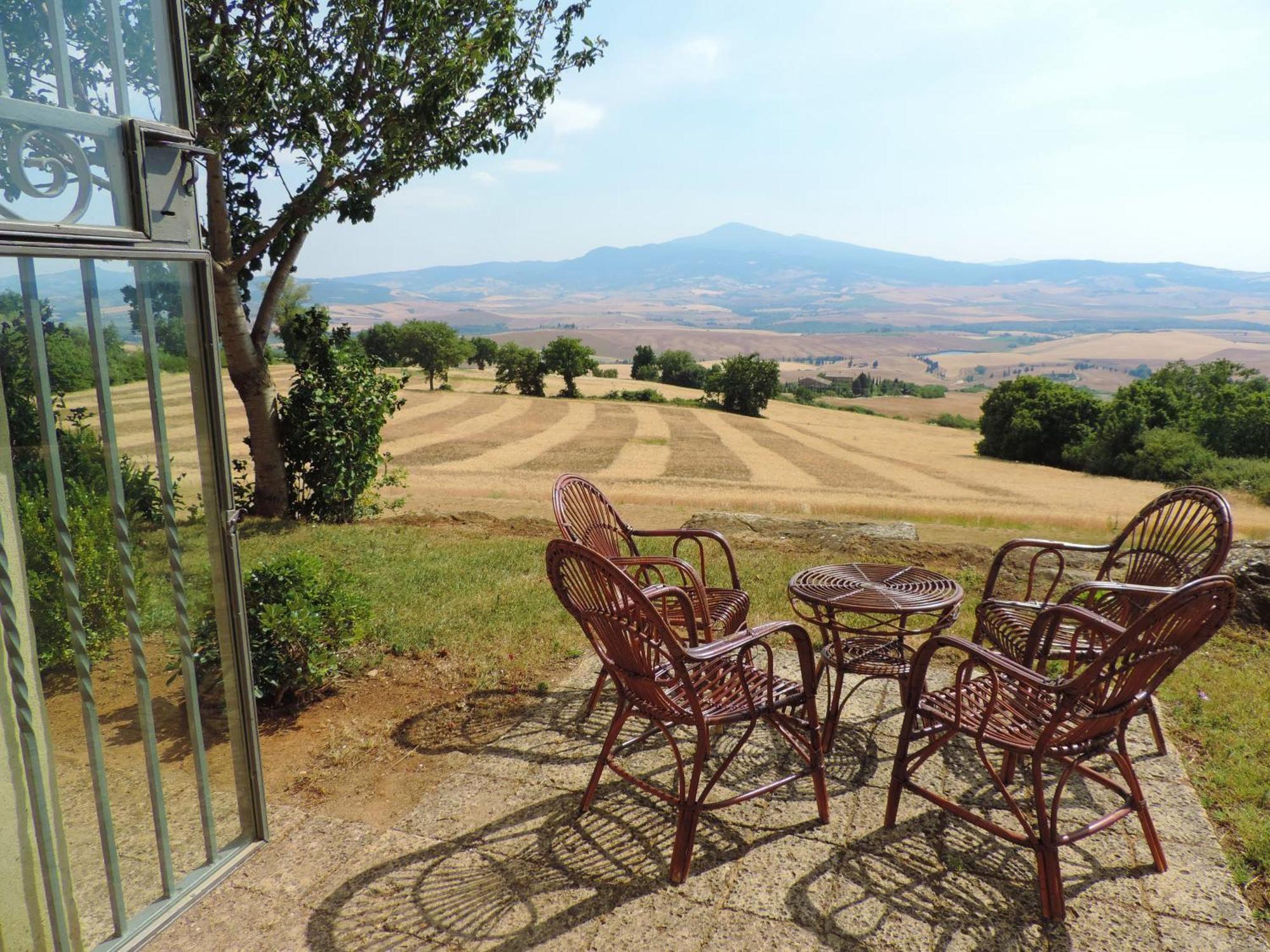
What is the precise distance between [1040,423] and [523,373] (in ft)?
103

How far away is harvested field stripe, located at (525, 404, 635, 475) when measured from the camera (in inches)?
988

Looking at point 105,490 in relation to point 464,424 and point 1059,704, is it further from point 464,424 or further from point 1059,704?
point 464,424

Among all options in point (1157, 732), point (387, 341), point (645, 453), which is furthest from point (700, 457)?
point (387, 341)

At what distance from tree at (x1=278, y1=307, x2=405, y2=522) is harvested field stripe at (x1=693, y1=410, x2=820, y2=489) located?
16664 millimetres

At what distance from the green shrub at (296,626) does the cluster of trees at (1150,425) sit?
37598 millimetres

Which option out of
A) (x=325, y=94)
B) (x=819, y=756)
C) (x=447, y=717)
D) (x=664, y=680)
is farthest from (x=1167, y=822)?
(x=325, y=94)

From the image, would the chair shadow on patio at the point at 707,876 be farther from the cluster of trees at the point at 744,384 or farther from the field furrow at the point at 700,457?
the cluster of trees at the point at 744,384

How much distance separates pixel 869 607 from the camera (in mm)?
3275

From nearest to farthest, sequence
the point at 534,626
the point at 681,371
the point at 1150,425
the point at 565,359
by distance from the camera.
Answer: the point at 534,626 < the point at 1150,425 < the point at 565,359 < the point at 681,371

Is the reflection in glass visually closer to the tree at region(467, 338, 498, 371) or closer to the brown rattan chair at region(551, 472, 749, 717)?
the brown rattan chair at region(551, 472, 749, 717)

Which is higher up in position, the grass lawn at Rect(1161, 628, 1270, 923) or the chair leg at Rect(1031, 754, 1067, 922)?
the chair leg at Rect(1031, 754, 1067, 922)

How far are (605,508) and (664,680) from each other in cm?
137

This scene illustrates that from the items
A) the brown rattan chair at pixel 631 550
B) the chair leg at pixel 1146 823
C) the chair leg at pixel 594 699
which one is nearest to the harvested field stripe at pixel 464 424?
the brown rattan chair at pixel 631 550

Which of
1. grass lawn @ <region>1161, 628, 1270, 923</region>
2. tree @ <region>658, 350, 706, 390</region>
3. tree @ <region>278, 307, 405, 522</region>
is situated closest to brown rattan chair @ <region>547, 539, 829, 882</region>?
grass lawn @ <region>1161, 628, 1270, 923</region>
